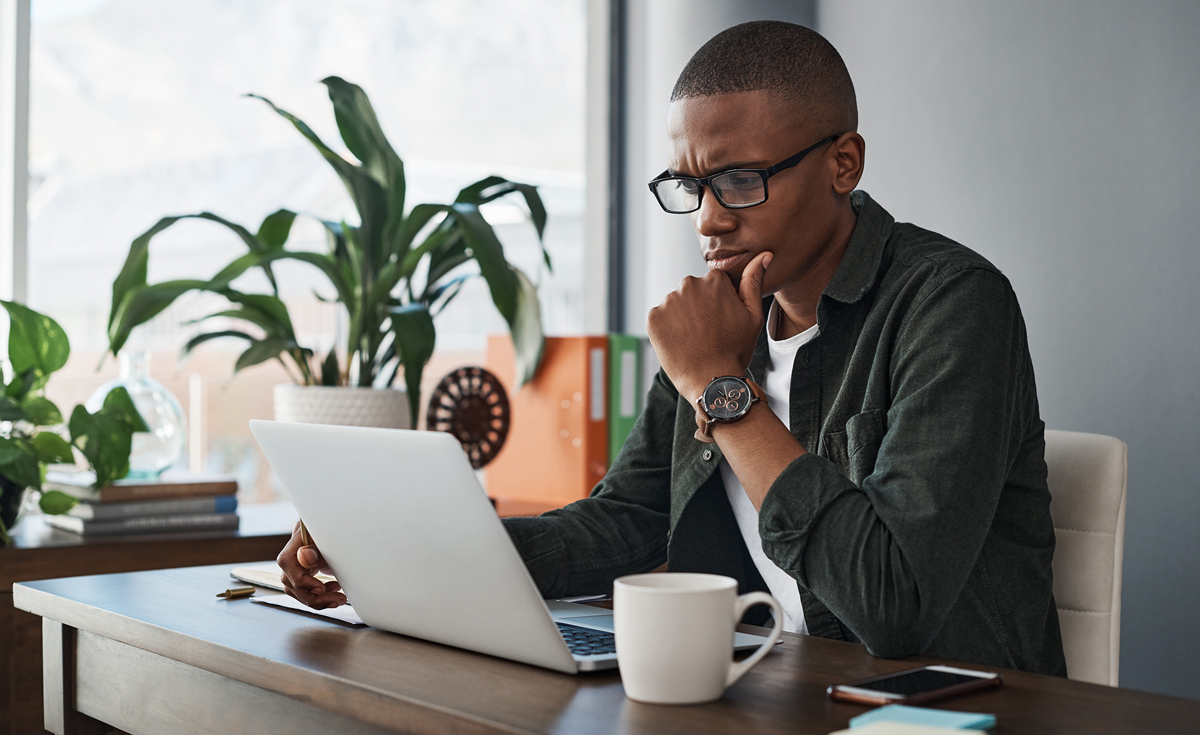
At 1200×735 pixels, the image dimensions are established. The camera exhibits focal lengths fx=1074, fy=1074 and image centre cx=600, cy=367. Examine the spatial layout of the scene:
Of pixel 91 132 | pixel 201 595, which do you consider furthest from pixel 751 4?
pixel 201 595

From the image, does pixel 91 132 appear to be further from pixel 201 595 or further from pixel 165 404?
pixel 201 595

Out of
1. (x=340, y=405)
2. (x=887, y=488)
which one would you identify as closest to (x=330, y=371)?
(x=340, y=405)

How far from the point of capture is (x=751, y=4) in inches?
110

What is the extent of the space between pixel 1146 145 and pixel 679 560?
1.28 meters

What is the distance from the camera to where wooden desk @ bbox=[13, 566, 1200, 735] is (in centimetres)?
71

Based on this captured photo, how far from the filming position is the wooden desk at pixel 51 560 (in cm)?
171

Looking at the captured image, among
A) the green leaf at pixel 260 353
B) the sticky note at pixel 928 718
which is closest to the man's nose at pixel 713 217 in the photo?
the sticky note at pixel 928 718

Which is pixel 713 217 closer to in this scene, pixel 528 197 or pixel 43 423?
pixel 528 197

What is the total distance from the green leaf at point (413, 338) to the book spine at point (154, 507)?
0.41m

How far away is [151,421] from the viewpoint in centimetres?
207

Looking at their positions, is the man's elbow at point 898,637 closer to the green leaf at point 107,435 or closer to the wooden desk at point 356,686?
the wooden desk at point 356,686

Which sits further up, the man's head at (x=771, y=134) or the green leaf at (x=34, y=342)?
the man's head at (x=771, y=134)

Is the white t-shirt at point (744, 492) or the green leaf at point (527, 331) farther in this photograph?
the green leaf at point (527, 331)

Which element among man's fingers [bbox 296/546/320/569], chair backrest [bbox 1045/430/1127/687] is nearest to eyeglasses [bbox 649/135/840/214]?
chair backrest [bbox 1045/430/1127/687]
